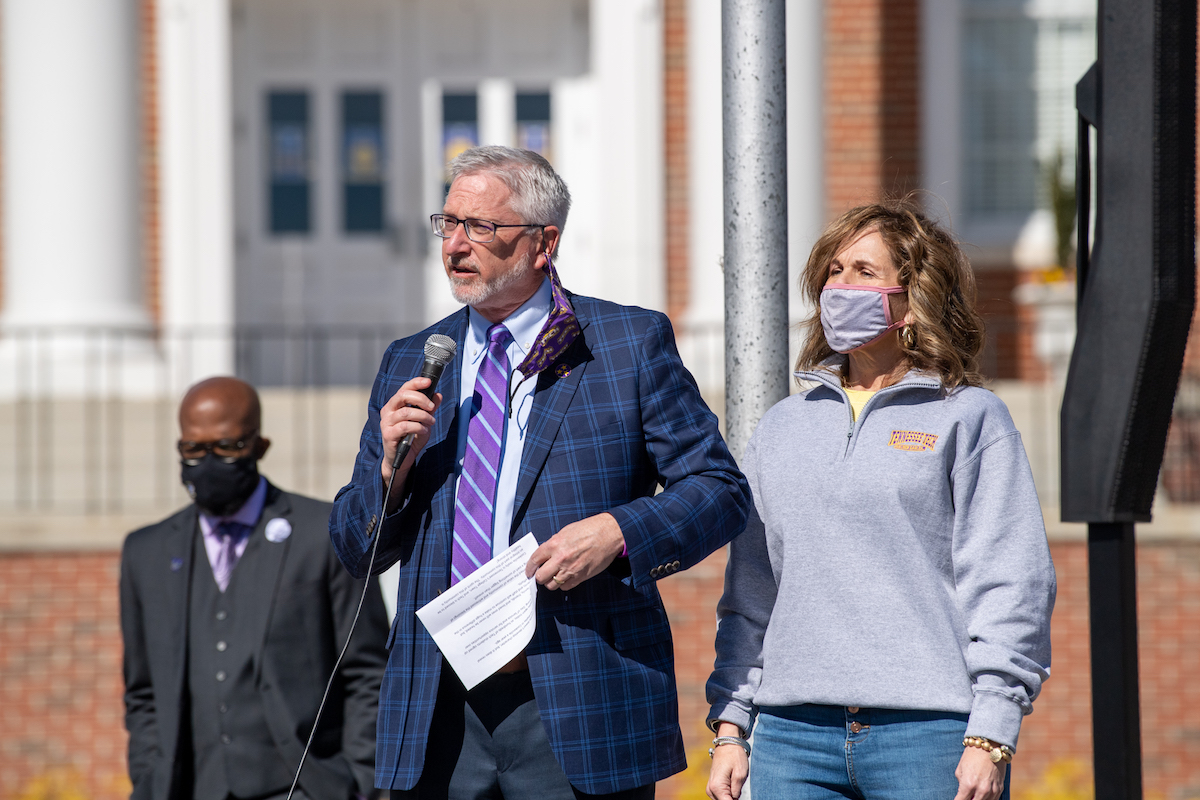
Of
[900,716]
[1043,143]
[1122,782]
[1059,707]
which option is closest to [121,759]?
[1059,707]

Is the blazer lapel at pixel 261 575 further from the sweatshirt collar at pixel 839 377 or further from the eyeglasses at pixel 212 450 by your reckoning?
the sweatshirt collar at pixel 839 377

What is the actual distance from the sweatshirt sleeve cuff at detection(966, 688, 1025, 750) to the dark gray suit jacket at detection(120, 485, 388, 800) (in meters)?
1.74

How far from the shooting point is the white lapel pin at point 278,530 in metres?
3.69

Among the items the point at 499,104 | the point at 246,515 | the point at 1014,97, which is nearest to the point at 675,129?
the point at 499,104

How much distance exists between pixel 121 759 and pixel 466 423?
5.15 meters

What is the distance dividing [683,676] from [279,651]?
3.93m

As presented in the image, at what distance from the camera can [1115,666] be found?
203 centimetres

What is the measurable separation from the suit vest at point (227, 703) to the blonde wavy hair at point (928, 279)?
6.00 ft

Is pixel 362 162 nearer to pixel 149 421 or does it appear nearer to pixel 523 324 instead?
pixel 149 421

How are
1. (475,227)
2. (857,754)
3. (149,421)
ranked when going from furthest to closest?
(149,421)
(475,227)
(857,754)

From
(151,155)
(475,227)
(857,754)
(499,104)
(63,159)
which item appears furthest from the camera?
(499,104)

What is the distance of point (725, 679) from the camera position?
2.78 m

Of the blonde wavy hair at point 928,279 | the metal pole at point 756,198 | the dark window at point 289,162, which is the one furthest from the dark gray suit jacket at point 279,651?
the dark window at point 289,162

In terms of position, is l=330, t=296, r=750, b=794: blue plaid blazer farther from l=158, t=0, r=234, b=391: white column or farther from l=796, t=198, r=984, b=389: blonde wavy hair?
l=158, t=0, r=234, b=391: white column
